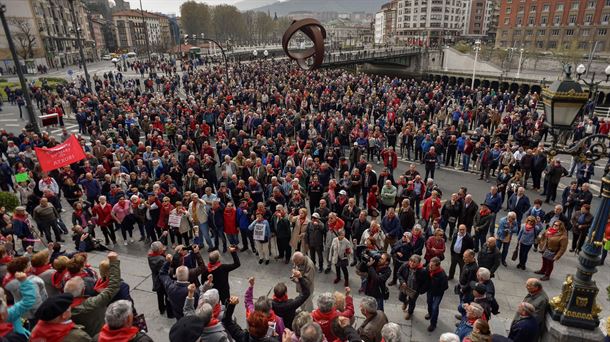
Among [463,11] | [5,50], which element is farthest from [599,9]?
[5,50]

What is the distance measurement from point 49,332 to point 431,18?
129677 mm

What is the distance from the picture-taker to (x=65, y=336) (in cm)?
369

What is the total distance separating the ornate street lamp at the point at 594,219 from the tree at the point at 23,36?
71.5 meters

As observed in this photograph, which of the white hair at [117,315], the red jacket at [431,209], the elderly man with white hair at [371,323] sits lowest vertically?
the red jacket at [431,209]

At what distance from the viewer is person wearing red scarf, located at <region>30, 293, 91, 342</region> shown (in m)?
3.61

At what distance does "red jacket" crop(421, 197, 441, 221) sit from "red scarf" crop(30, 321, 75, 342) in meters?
7.95

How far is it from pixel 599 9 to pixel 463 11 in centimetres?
6676

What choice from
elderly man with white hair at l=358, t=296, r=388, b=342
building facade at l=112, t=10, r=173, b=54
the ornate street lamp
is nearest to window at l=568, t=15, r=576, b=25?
the ornate street lamp

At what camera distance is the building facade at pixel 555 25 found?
63750 mm

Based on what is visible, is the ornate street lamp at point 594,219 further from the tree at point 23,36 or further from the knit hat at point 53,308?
the tree at point 23,36

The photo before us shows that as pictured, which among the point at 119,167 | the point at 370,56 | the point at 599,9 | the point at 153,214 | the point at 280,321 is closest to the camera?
→ the point at 280,321

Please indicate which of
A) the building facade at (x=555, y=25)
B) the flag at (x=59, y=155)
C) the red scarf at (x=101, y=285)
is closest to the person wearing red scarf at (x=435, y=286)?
the red scarf at (x=101, y=285)

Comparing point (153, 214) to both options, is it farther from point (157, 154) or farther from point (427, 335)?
point (427, 335)

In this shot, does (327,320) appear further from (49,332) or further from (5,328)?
(5,328)
